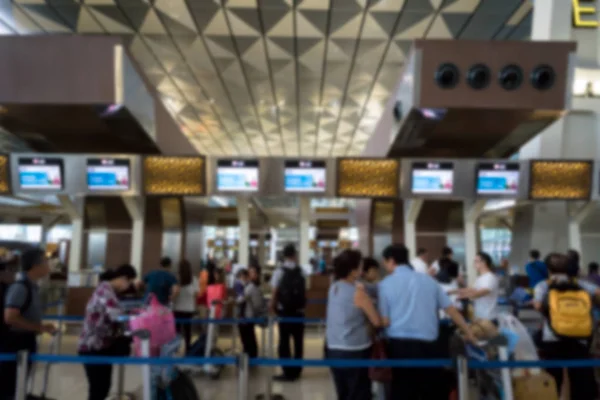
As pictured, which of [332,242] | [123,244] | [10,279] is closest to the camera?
[10,279]

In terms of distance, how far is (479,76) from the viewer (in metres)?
7.66

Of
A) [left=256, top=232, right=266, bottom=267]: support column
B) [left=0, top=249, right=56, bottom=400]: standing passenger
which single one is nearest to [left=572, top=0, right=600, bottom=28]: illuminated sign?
[left=0, top=249, right=56, bottom=400]: standing passenger

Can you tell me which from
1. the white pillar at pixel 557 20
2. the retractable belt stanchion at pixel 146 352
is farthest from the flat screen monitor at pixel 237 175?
the white pillar at pixel 557 20

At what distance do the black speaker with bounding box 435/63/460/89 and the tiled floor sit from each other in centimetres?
454

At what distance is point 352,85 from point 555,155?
720cm

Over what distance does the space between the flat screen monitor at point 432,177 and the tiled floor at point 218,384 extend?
12.9 feet

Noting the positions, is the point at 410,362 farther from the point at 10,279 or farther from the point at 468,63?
the point at 468,63

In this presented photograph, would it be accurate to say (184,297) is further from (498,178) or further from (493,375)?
(498,178)

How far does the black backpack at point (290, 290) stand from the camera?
6.35m

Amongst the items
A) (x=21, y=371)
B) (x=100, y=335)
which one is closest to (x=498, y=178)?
(x=100, y=335)

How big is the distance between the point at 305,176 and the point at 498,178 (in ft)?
11.6

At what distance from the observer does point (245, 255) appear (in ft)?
34.3

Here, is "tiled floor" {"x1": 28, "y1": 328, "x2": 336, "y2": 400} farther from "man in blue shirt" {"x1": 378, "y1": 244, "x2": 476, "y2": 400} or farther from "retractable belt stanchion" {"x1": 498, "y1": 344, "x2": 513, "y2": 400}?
"retractable belt stanchion" {"x1": 498, "y1": 344, "x2": 513, "y2": 400}

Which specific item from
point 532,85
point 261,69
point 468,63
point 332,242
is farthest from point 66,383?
point 332,242
